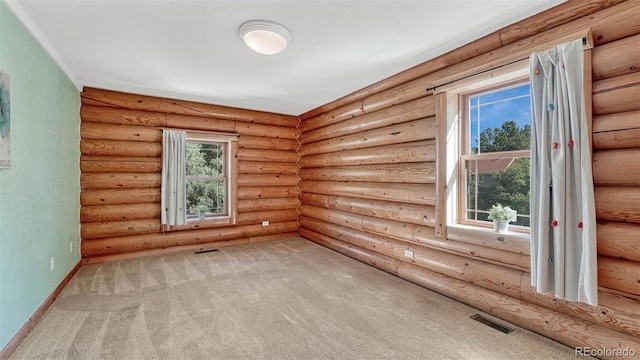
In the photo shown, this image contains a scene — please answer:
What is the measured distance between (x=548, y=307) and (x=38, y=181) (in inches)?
179

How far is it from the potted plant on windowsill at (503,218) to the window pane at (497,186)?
85 mm

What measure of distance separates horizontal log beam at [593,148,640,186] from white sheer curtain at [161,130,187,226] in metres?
4.96

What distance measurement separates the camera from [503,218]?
8.62 ft

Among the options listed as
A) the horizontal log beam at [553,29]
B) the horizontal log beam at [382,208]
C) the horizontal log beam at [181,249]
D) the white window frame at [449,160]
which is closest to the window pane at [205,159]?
the horizontal log beam at [181,249]

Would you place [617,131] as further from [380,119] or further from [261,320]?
[261,320]

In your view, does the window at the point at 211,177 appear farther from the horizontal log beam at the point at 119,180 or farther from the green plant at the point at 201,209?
the horizontal log beam at the point at 119,180

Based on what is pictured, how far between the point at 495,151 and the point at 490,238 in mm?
856

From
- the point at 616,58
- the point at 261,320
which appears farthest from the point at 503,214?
the point at 261,320

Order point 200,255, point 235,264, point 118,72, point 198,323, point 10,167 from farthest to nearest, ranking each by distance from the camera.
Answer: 1. point 200,255
2. point 235,264
3. point 118,72
4. point 198,323
5. point 10,167

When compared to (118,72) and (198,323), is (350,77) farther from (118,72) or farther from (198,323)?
(198,323)

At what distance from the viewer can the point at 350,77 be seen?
3.78 metres

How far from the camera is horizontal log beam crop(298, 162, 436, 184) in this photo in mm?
3352

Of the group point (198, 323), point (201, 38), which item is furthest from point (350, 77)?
point (198, 323)

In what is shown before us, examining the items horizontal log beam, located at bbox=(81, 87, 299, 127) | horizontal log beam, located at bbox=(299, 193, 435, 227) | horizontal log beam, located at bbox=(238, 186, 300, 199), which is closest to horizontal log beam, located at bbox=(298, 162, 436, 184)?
horizontal log beam, located at bbox=(299, 193, 435, 227)
